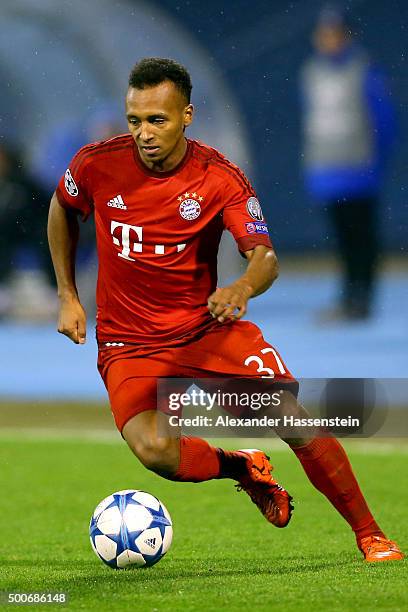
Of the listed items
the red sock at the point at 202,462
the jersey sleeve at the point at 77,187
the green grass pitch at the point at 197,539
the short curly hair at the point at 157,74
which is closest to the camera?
the green grass pitch at the point at 197,539

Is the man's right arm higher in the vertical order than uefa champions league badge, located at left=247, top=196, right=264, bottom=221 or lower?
lower

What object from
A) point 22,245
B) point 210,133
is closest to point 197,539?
point 210,133

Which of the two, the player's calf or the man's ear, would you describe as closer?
the player's calf

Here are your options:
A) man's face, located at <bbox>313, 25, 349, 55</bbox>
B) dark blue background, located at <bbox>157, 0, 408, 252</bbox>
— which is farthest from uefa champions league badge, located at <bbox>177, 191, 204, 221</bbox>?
dark blue background, located at <bbox>157, 0, 408, 252</bbox>

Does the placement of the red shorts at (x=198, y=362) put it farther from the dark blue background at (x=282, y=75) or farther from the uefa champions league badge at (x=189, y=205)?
the dark blue background at (x=282, y=75)

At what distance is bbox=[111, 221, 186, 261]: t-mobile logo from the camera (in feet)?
18.2

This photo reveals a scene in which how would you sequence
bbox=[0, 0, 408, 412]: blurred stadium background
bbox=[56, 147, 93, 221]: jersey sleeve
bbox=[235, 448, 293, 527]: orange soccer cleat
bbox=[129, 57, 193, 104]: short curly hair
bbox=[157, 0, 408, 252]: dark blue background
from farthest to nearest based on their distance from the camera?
bbox=[157, 0, 408, 252]: dark blue background, bbox=[0, 0, 408, 412]: blurred stadium background, bbox=[235, 448, 293, 527]: orange soccer cleat, bbox=[56, 147, 93, 221]: jersey sleeve, bbox=[129, 57, 193, 104]: short curly hair

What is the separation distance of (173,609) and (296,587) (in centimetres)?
54

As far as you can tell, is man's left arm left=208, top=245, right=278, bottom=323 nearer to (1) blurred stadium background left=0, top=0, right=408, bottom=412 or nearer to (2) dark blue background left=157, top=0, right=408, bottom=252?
(1) blurred stadium background left=0, top=0, right=408, bottom=412

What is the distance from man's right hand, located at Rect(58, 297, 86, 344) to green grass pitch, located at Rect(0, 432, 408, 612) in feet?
2.98

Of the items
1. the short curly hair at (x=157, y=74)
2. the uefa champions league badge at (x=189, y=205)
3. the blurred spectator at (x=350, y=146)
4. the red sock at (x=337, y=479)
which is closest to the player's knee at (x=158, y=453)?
the red sock at (x=337, y=479)

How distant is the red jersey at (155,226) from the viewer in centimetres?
555

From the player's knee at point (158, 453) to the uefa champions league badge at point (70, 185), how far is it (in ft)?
3.43

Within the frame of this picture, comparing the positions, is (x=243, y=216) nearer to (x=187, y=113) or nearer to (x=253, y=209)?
(x=253, y=209)
